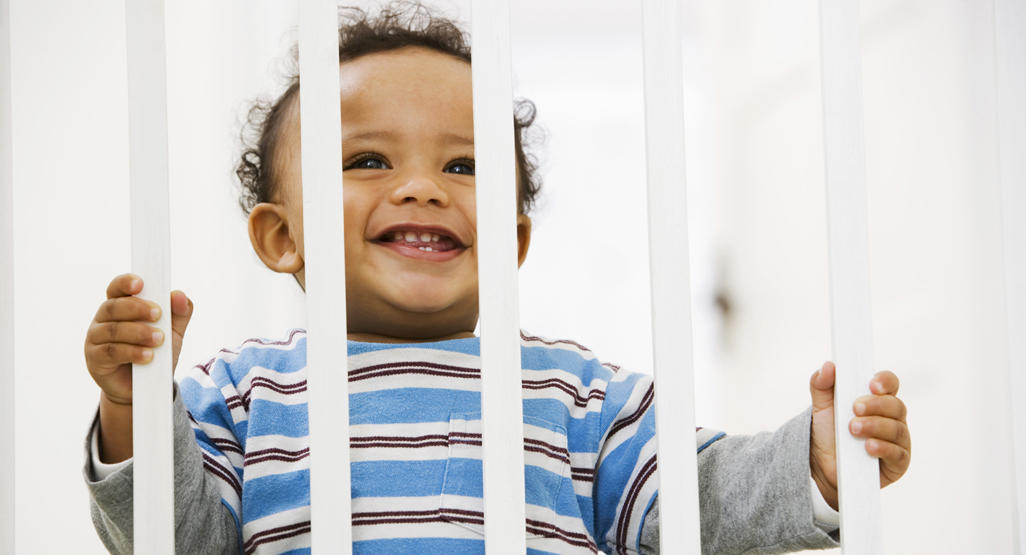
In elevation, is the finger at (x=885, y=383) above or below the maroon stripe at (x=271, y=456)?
above

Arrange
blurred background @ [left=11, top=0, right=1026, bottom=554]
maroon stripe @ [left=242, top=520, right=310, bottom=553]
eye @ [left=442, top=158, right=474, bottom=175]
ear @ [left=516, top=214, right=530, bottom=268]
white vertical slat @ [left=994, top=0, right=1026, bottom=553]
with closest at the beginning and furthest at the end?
1. white vertical slat @ [left=994, top=0, right=1026, bottom=553]
2. maroon stripe @ [left=242, top=520, right=310, bottom=553]
3. eye @ [left=442, top=158, right=474, bottom=175]
4. ear @ [left=516, top=214, right=530, bottom=268]
5. blurred background @ [left=11, top=0, right=1026, bottom=554]

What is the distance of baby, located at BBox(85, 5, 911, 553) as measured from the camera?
598 millimetres

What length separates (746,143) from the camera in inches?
85.5

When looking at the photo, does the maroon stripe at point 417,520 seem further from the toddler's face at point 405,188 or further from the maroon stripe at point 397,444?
the toddler's face at point 405,188

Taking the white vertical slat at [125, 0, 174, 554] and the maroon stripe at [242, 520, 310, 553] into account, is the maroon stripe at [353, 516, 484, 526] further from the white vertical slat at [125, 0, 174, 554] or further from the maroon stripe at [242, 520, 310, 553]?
the white vertical slat at [125, 0, 174, 554]

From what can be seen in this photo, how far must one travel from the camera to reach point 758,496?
0.62 meters

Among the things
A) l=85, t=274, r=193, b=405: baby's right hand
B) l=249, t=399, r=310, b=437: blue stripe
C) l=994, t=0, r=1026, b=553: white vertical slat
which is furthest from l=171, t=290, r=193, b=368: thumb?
l=994, t=0, r=1026, b=553: white vertical slat

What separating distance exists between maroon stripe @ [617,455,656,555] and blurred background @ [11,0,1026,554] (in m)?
0.47

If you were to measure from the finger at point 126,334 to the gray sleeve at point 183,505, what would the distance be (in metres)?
0.07

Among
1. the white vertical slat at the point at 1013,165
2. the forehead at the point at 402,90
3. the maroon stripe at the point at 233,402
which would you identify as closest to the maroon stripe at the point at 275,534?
the maroon stripe at the point at 233,402

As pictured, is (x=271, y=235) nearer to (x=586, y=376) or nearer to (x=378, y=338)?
(x=378, y=338)

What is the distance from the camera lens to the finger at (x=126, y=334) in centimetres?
46

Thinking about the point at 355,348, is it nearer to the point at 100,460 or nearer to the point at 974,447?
the point at 100,460

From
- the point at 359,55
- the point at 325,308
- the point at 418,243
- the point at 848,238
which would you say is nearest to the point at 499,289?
the point at 325,308
